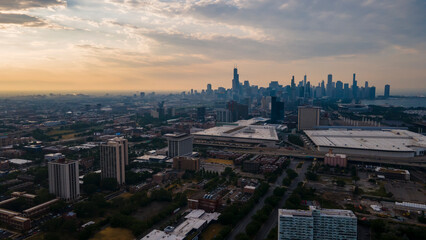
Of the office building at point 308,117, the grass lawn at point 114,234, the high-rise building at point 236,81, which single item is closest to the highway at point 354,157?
the office building at point 308,117

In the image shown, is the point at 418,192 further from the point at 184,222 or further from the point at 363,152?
the point at 184,222

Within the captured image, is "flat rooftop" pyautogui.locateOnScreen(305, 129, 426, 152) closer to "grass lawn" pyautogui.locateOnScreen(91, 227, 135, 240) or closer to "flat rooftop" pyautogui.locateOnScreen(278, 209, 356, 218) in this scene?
"flat rooftop" pyautogui.locateOnScreen(278, 209, 356, 218)

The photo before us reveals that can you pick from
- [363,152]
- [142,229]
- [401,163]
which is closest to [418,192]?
[401,163]

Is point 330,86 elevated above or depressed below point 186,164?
above

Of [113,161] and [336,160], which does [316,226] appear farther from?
[336,160]

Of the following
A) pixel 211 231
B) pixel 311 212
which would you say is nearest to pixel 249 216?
pixel 211 231
